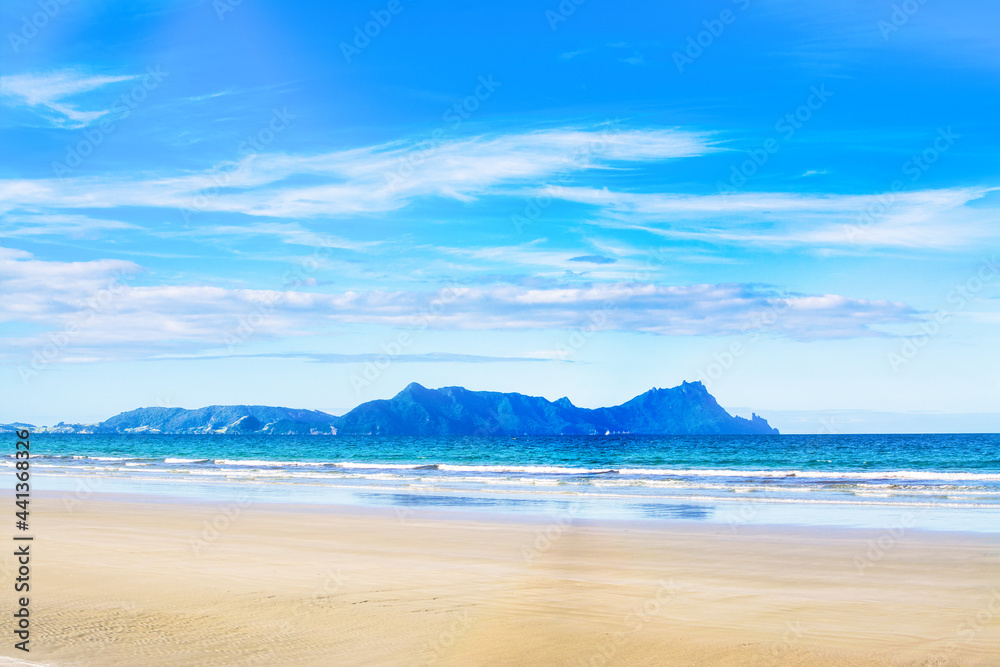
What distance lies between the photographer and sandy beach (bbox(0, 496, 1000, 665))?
7.13m

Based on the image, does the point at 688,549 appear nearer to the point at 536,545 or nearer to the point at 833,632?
the point at 536,545

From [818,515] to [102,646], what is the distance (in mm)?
16192

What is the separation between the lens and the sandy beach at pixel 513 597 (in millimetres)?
7133

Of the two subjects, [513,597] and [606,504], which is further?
[606,504]

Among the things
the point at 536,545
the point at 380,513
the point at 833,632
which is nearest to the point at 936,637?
the point at 833,632

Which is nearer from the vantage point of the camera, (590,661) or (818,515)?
(590,661)

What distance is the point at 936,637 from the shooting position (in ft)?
25.1

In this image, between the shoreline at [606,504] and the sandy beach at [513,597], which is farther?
the shoreline at [606,504]

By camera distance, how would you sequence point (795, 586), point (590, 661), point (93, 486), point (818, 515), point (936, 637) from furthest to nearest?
point (93, 486)
point (818, 515)
point (795, 586)
point (936, 637)
point (590, 661)

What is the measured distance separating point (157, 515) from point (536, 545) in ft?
33.7

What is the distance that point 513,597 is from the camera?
9.46m

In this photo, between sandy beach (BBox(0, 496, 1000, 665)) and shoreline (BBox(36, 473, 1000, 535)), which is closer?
sandy beach (BBox(0, 496, 1000, 665))

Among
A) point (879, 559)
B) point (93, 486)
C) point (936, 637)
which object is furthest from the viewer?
point (93, 486)

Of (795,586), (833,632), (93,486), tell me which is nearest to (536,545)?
(795,586)
